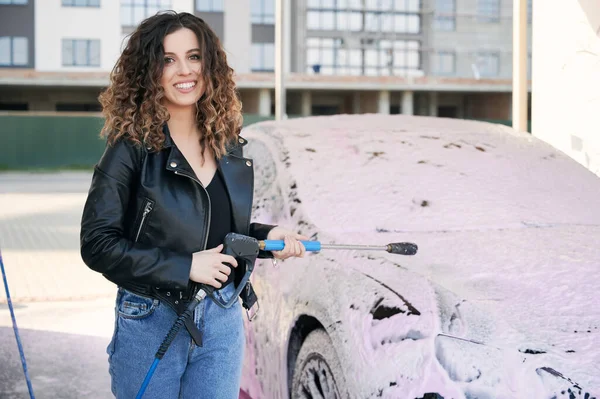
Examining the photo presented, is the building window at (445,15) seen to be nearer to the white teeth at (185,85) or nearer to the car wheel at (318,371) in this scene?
the car wheel at (318,371)

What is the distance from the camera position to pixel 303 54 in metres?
54.6

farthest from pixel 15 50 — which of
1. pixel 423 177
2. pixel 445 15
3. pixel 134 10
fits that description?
pixel 423 177

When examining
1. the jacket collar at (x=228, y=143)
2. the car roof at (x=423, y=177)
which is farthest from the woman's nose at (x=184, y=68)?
the car roof at (x=423, y=177)

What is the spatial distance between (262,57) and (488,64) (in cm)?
1908

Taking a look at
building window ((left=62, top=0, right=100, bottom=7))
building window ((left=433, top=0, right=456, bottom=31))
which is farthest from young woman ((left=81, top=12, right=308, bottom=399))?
building window ((left=433, top=0, right=456, bottom=31))

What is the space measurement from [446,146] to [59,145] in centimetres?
3276

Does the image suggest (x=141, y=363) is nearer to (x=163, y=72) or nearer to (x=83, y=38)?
(x=163, y=72)

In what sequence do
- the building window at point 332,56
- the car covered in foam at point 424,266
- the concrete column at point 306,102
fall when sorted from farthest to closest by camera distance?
the building window at point 332,56 < the concrete column at point 306,102 < the car covered in foam at point 424,266

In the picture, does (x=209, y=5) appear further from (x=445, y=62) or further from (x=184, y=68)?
(x=184, y=68)

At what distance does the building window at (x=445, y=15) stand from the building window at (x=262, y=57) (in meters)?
17.1

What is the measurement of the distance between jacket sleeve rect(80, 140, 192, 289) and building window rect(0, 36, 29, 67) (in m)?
42.3

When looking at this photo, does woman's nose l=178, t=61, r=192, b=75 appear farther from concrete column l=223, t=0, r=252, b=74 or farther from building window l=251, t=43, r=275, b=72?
building window l=251, t=43, r=275, b=72

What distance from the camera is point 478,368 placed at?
2365 mm

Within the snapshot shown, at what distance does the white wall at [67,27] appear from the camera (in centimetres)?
4125
